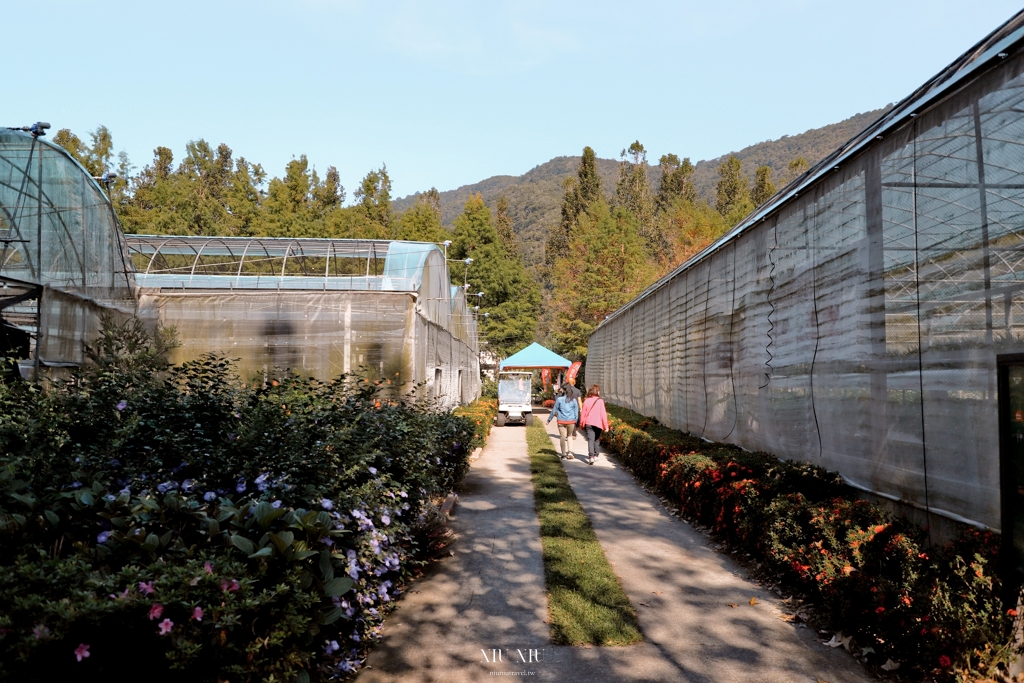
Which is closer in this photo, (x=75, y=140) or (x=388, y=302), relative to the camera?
(x=388, y=302)

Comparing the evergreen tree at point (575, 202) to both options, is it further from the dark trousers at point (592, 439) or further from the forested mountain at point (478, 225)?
the dark trousers at point (592, 439)

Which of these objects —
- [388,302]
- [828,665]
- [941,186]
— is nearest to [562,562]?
[828,665]

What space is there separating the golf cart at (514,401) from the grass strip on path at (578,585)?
16422 millimetres

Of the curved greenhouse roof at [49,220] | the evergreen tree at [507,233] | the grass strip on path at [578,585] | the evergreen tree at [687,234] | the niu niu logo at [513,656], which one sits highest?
the evergreen tree at [507,233]

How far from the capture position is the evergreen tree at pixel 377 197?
61125 millimetres

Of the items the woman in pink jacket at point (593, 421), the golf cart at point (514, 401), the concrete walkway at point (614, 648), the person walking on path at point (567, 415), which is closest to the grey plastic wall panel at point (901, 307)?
the concrete walkway at point (614, 648)

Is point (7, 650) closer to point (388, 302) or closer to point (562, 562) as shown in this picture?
point (562, 562)

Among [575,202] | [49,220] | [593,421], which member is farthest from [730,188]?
[49,220]

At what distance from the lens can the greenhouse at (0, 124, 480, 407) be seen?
1021cm

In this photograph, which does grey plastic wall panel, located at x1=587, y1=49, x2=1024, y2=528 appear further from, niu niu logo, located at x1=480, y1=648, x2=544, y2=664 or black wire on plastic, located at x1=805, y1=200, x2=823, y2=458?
niu niu logo, located at x1=480, y1=648, x2=544, y2=664

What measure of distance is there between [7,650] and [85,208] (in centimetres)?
1171

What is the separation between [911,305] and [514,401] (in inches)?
867

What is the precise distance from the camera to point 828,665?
176 inches

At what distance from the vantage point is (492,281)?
51.6m
